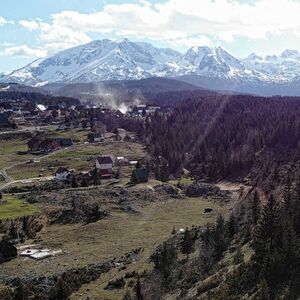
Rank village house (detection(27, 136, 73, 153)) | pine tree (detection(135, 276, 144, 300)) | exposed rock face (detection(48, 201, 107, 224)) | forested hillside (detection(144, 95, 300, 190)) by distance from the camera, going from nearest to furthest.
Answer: pine tree (detection(135, 276, 144, 300)), exposed rock face (detection(48, 201, 107, 224)), forested hillside (detection(144, 95, 300, 190)), village house (detection(27, 136, 73, 153))

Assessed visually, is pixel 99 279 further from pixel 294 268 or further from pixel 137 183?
pixel 137 183

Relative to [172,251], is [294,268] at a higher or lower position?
higher

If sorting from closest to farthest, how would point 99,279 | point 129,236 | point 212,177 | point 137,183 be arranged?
point 99,279 → point 129,236 → point 137,183 → point 212,177

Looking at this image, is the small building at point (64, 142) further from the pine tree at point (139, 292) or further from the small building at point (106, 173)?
the pine tree at point (139, 292)

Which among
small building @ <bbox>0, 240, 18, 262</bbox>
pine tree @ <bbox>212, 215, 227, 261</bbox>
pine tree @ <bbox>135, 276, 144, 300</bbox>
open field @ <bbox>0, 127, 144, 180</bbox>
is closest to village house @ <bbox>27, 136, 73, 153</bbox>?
open field @ <bbox>0, 127, 144, 180</bbox>

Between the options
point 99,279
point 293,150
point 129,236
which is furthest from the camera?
point 293,150

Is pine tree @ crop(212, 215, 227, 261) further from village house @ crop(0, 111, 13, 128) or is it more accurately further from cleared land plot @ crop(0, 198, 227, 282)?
village house @ crop(0, 111, 13, 128)

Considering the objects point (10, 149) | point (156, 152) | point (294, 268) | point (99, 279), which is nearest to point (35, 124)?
point (10, 149)

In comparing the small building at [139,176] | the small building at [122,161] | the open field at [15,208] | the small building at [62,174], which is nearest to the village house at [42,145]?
the small building at [122,161]

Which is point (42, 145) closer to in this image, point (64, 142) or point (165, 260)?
point (64, 142)
